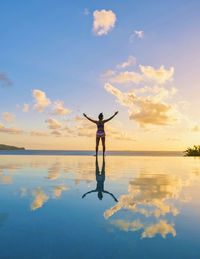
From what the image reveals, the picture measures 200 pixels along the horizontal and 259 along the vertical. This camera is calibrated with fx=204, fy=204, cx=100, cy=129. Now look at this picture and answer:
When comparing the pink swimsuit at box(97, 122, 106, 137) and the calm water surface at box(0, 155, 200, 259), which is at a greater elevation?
the pink swimsuit at box(97, 122, 106, 137)

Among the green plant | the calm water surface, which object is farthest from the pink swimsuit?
the green plant

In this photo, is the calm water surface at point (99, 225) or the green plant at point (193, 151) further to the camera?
the green plant at point (193, 151)

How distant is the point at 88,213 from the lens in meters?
2.68

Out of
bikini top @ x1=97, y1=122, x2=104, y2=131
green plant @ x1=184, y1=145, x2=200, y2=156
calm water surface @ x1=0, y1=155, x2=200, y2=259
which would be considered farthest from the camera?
green plant @ x1=184, y1=145, x2=200, y2=156

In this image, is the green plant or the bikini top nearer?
the bikini top

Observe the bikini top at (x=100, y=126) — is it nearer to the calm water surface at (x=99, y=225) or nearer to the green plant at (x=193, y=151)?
the calm water surface at (x=99, y=225)

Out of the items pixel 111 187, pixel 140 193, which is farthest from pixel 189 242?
Result: pixel 111 187

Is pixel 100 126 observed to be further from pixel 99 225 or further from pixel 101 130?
pixel 99 225

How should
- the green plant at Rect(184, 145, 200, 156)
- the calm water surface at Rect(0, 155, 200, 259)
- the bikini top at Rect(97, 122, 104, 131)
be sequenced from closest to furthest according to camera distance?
the calm water surface at Rect(0, 155, 200, 259) → the bikini top at Rect(97, 122, 104, 131) → the green plant at Rect(184, 145, 200, 156)

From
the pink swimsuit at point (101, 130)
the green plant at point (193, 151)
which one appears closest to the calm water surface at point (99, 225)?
the pink swimsuit at point (101, 130)

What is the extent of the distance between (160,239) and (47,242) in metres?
1.07

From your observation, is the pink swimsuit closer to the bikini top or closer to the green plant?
the bikini top

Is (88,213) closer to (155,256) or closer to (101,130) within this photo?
(155,256)

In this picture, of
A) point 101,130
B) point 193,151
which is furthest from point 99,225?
point 193,151
